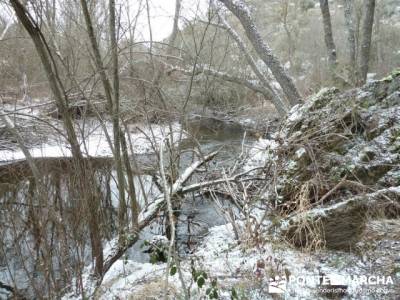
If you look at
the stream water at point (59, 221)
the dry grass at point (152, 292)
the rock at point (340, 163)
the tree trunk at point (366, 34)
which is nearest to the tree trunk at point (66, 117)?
the stream water at point (59, 221)

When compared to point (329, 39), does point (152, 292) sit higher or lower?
lower

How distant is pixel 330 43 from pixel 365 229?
274 inches

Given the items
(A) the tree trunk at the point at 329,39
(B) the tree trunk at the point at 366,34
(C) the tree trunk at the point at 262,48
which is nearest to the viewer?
(C) the tree trunk at the point at 262,48

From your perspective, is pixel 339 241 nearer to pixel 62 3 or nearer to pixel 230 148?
pixel 62 3

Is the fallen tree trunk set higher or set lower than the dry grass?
higher

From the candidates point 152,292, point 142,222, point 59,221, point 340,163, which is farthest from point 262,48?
point 59,221

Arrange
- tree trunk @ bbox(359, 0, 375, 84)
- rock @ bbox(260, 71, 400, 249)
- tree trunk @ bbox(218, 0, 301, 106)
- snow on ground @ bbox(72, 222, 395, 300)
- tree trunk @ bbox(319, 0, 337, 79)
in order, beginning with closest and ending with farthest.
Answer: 1. snow on ground @ bbox(72, 222, 395, 300)
2. rock @ bbox(260, 71, 400, 249)
3. tree trunk @ bbox(218, 0, 301, 106)
4. tree trunk @ bbox(359, 0, 375, 84)
5. tree trunk @ bbox(319, 0, 337, 79)

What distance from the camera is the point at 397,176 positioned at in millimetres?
4012

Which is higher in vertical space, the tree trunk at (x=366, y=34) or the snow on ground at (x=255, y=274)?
the tree trunk at (x=366, y=34)

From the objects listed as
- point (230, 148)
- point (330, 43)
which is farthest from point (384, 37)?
point (230, 148)

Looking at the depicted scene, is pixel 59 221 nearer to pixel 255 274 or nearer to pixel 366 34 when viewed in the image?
pixel 255 274

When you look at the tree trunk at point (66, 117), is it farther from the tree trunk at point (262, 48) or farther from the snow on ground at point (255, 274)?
the tree trunk at point (262, 48)

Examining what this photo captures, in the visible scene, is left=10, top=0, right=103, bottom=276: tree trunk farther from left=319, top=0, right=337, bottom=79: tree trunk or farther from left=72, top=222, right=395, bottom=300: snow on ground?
left=319, top=0, right=337, bottom=79: tree trunk

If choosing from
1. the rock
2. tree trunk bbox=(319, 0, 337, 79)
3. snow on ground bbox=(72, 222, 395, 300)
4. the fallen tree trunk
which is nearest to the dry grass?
snow on ground bbox=(72, 222, 395, 300)
